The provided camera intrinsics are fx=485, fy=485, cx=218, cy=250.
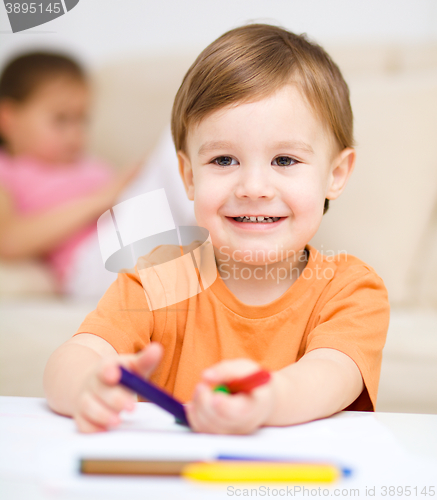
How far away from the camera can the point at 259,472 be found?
297 millimetres

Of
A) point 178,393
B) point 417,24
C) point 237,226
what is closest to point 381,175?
point 417,24

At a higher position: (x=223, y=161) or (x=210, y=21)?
(x=210, y=21)

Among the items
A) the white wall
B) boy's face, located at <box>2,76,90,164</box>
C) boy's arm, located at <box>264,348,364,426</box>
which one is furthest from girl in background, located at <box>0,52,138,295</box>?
boy's arm, located at <box>264,348,364,426</box>

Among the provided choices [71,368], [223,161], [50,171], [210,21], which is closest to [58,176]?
[50,171]

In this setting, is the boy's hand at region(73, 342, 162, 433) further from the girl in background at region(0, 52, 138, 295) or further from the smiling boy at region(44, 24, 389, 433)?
the girl in background at region(0, 52, 138, 295)

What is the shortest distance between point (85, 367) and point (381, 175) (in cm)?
86

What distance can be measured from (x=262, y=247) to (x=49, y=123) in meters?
1.17

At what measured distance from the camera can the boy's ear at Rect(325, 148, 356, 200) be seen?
0.72 metres

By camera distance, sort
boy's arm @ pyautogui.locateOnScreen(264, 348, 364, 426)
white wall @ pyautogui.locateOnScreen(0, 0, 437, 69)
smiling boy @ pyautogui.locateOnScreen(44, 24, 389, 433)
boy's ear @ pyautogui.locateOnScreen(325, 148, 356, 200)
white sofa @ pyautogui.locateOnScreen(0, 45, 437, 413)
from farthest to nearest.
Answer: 1. white wall @ pyautogui.locateOnScreen(0, 0, 437, 69)
2. white sofa @ pyautogui.locateOnScreen(0, 45, 437, 413)
3. boy's ear @ pyautogui.locateOnScreen(325, 148, 356, 200)
4. smiling boy @ pyautogui.locateOnScreen(44, 24, 389, 433)
5. boy's arm @ pyautogui.locateOnScreen(264, 348, 364, 426)

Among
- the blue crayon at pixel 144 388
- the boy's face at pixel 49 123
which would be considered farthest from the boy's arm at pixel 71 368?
the boy's face at pixel 49 123

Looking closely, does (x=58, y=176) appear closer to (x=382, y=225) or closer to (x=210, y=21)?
(x=210, y=21)

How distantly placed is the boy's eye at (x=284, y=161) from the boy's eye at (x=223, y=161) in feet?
0.19

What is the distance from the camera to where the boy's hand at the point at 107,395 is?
1.18 feet

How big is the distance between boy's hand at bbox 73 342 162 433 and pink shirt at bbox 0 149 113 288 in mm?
1063
